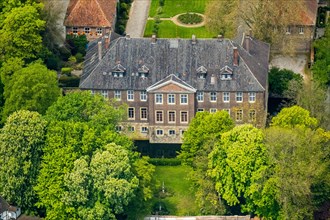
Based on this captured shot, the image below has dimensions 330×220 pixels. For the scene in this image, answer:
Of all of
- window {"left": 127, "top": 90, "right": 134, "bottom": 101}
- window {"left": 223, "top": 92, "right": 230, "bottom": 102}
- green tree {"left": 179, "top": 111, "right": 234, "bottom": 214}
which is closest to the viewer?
green tree {"left": 179, "top": 111, "right": 234, "bottom": 214}

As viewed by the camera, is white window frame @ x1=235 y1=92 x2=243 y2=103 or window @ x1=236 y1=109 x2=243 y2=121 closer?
white window frame @ x1=235 y1=92 x2=243 y2=103

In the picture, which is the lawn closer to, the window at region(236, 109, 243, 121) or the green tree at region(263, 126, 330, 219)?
the window at region(236, 109, 243, 121)

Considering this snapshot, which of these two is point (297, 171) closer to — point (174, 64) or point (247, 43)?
point (174, 64)

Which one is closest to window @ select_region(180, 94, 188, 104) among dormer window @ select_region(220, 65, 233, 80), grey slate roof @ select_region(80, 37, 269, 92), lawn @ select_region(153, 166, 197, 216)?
grey slate roof @ select_region(80, 37, 269, 92)

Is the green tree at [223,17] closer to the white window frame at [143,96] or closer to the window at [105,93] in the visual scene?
the white window frame at [143,96]

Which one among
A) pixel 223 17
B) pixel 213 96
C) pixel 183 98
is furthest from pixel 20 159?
pixel 223 17

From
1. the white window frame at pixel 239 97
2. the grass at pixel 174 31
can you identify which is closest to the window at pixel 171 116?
the white window frame at pixel 239 97
